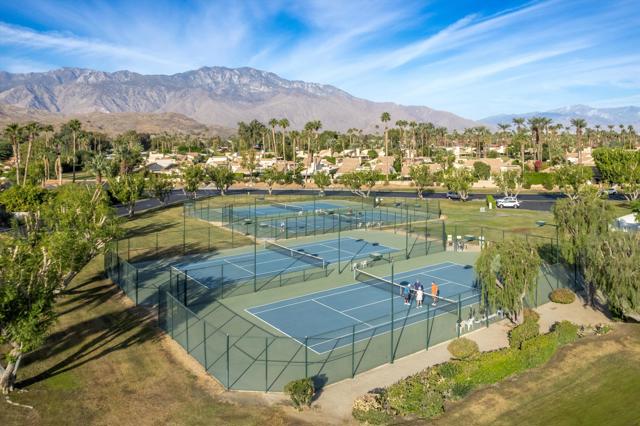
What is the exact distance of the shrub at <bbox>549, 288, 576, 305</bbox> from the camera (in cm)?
2922

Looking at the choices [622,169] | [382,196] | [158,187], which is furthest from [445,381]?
[622,169]

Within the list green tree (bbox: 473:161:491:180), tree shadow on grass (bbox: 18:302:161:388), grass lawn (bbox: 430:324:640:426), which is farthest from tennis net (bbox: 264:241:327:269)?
green tree (bbox: 473:161:491:180)

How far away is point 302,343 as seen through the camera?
76.3 ft

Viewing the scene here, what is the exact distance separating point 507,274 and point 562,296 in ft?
24.5

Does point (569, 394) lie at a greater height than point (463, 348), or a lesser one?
lesser

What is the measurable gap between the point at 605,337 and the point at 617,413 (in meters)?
7.22

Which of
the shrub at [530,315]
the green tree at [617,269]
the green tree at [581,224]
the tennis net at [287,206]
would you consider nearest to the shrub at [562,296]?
the green tree at [581,224]

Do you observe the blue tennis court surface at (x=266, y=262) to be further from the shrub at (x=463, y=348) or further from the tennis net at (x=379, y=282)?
the shrub at (x=463, y=348)

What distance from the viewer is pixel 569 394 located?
19.0m

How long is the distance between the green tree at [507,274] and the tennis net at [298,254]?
14.2m

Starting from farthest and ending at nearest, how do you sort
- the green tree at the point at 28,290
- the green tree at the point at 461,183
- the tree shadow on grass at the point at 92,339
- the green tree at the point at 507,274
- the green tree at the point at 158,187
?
the green tree at the point at 461,183, the green tree at the point at 158,187, the green tree at the point at 507,274, the tree shadow on grass at the point at 92,339, the green tree at the point at 28,290

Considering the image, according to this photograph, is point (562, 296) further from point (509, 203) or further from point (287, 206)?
point (287, 206)

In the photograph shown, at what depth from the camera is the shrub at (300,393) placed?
17406 millimetres

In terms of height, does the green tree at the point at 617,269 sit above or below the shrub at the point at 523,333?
above
